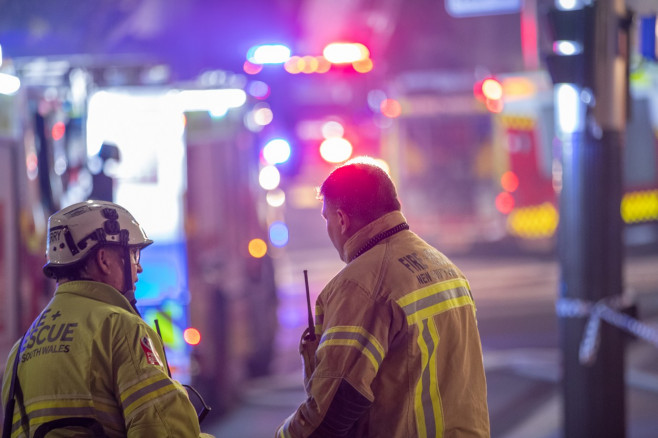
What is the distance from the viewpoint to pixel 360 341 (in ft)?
9.37

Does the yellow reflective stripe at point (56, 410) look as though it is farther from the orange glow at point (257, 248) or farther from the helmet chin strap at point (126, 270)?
the orange glow at point (257, 248)

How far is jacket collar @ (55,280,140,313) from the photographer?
9.40 feet

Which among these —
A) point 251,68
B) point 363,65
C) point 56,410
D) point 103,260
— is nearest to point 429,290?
point 103,260

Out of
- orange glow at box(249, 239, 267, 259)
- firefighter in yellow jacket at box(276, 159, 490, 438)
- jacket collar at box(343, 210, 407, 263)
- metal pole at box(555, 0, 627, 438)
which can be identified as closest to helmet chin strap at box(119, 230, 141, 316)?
firefighter in yellow jacket at box(276, 159, 490, 438)

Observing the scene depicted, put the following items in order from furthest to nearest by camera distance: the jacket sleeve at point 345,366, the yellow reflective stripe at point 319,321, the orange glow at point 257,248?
the orange glow at point 257,248
the yellow reflective stripe at point 319,321
the jacket sleeve at point 345,366

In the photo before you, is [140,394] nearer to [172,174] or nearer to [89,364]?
[89,364]

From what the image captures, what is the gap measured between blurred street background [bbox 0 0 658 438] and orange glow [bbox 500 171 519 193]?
642cm

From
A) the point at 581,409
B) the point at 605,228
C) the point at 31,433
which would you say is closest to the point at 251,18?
the point at 605,228

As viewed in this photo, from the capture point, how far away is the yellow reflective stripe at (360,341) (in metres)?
2.85

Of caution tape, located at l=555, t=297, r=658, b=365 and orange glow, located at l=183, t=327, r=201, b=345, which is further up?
caution tape, located at l=555, t=297, r=658, b=365

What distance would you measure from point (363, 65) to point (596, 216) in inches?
138

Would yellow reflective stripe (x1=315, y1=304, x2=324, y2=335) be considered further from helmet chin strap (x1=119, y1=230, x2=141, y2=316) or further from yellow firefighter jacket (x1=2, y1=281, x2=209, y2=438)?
helmet chin strap (x1=119, y1=230, x2=141, y2=316)

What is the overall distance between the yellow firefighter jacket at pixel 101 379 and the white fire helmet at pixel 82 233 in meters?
0.17

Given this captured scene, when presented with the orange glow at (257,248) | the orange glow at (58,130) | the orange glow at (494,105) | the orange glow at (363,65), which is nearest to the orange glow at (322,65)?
the orange glow at (363,65)
